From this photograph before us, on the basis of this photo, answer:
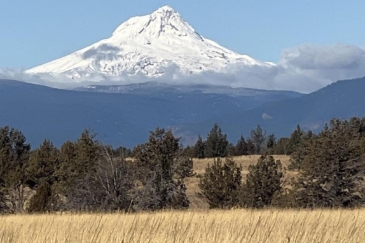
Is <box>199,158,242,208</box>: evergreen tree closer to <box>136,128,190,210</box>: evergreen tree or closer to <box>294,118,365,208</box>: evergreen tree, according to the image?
<box>136,128,190,210</box>: evergreen tree

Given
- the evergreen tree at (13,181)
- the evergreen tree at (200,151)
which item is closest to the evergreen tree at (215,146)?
the evergreen tree at (200,151)

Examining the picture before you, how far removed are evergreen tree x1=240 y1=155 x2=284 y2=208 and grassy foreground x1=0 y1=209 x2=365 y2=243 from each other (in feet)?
38.9

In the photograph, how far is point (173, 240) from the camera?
24.0 feet

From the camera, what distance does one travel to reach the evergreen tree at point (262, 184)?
2200cm

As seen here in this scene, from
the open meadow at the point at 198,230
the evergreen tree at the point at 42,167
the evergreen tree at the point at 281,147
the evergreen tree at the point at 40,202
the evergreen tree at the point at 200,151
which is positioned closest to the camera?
the open meadow at the point at 198,230

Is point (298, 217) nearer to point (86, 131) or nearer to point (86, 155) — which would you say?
point (86, 155)

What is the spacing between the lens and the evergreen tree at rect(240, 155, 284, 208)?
22.0m

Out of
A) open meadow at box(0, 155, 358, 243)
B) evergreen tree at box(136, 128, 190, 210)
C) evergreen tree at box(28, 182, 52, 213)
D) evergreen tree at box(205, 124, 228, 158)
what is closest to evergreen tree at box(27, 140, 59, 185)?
evergreen tree at box(136, 128, 190, 210)

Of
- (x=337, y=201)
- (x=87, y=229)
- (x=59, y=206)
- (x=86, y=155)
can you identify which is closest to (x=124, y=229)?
(x=87, y=229)

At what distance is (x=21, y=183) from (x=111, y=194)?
288 inches

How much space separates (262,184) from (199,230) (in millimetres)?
14478

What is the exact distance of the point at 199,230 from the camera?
8281 millimetres

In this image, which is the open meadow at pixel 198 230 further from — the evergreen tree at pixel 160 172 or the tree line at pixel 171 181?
the evergreen tree at pixel 160 172

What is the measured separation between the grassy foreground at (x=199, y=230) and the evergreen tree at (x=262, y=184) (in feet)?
38.9
